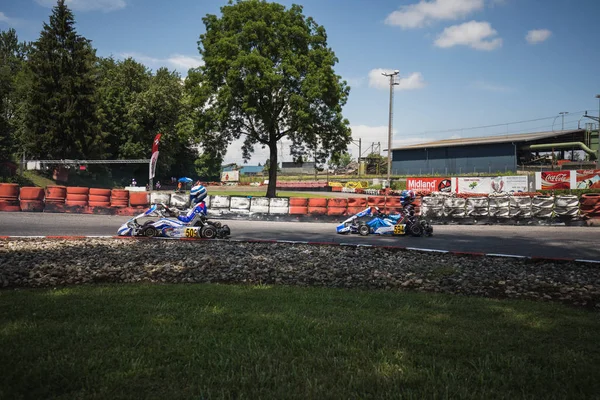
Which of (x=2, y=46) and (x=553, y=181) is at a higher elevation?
(x=2, y=46)

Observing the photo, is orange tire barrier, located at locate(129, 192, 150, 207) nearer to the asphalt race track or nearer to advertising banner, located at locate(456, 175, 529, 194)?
the asphalt race track

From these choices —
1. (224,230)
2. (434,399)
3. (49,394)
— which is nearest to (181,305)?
(49,394)

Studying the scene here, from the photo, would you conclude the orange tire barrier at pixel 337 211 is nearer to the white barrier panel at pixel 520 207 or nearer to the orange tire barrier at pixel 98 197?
the white barrier panel at pixel 520 207

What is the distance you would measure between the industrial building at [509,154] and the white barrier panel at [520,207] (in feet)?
109

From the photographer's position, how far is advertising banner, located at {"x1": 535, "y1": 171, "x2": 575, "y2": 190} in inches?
1318

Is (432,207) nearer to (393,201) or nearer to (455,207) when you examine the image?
(455,207)

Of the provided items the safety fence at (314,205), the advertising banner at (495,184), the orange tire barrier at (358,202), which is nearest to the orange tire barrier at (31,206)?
the safety fence at (314,205)

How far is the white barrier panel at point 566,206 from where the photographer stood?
1917 centimetres

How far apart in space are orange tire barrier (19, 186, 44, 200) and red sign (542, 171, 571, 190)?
34162mm

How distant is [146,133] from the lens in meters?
52.0

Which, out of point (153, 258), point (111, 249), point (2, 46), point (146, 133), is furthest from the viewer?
point (2, 46)

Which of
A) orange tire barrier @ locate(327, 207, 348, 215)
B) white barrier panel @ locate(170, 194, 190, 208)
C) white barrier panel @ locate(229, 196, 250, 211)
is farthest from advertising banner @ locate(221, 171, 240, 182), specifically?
orange tire barrier @ locate(327, 207, 348, 215)

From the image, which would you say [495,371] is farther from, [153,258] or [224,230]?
[224,230]

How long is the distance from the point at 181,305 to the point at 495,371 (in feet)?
10.7
